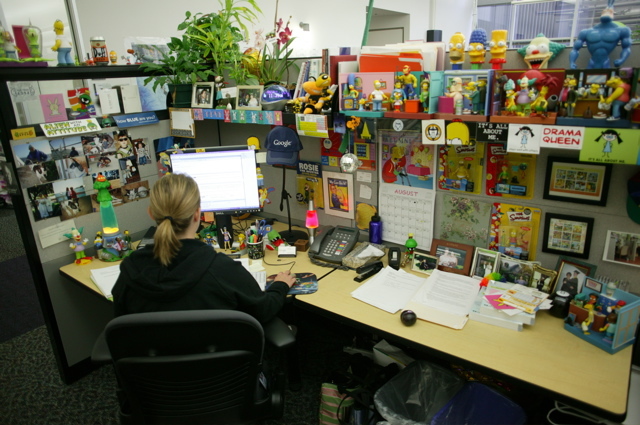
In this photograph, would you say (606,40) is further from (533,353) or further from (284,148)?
(284,148)

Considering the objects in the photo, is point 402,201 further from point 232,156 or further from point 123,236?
point 123,236

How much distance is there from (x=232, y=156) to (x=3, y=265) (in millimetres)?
2868

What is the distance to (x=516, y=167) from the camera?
61.4 inches

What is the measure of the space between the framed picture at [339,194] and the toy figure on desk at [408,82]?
563 mm

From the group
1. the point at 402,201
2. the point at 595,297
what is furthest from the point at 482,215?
the point at 595,297

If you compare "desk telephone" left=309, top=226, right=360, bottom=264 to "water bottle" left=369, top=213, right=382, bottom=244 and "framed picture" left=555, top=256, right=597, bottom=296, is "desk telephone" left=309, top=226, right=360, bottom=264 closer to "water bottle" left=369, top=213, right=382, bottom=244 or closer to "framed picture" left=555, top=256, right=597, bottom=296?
"water bottle" left=369, top=213, right=382, bottom=244

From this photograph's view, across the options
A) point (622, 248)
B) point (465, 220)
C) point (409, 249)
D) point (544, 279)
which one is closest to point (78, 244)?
point (409, 249)

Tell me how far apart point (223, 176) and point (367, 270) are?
31.8 inches

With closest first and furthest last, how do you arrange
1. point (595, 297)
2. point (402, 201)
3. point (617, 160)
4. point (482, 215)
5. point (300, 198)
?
point (617, 160) → point (595, 297) → point (482, 215) → point (402, 201) → point (300, 198)

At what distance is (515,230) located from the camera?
1625mm

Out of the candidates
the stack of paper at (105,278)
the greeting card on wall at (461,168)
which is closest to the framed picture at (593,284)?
the greeting card on wall at (461,168)

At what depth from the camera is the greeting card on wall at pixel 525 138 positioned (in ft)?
4.31

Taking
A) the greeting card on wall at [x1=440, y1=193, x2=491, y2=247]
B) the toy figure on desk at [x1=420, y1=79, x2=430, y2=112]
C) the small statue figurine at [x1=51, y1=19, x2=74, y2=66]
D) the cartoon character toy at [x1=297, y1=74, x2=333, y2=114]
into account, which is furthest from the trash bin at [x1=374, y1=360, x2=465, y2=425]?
the small statue figurine at [x1=51, y1=19, x2=74, y2=66]

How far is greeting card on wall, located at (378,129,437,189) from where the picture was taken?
5.78 ft
